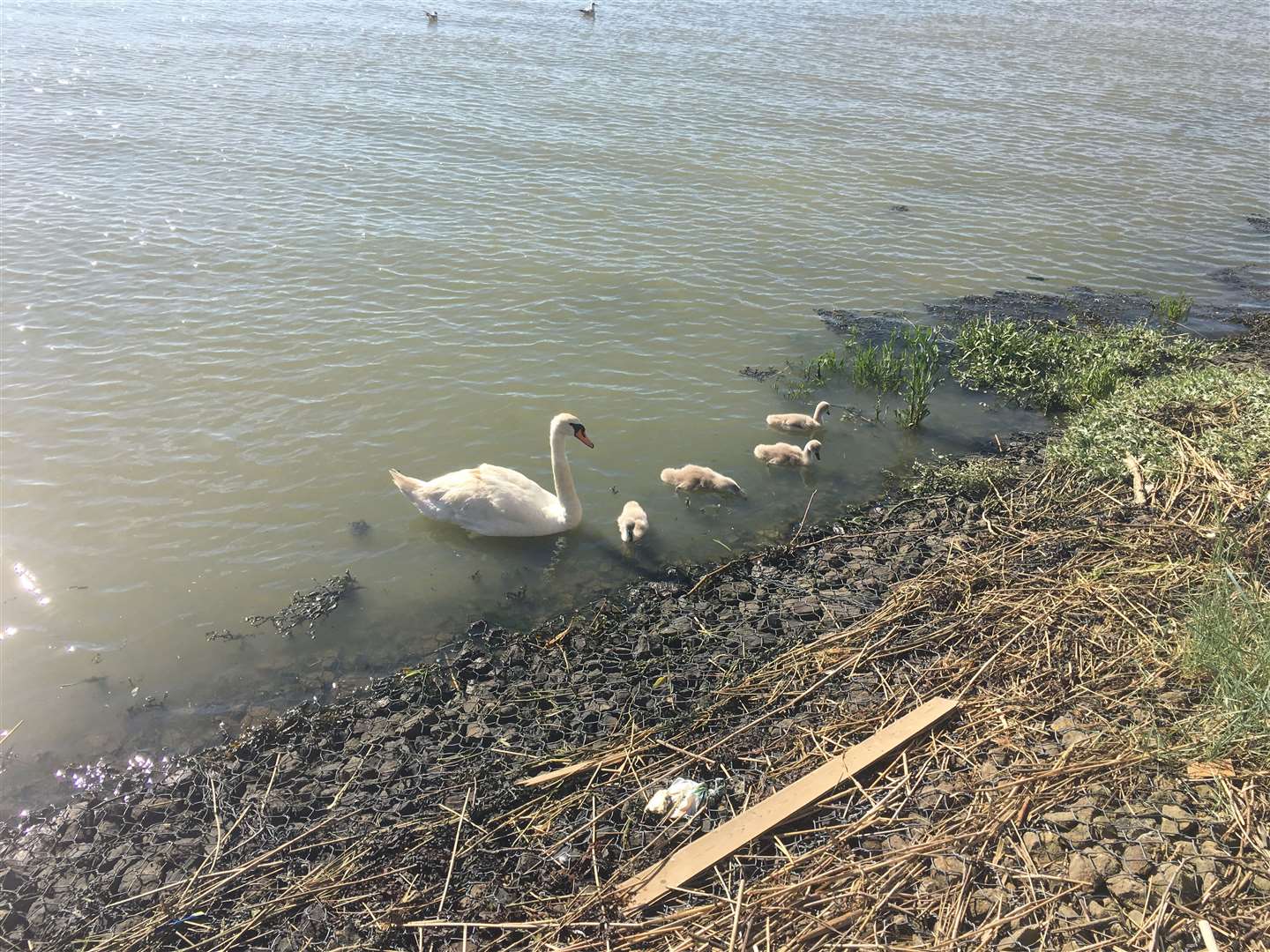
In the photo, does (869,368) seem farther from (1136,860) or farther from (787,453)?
(1136,860)

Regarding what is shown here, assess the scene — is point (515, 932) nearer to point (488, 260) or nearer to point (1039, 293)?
point (488, 260)

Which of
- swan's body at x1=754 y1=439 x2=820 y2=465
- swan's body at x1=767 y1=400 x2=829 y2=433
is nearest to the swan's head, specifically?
swan's body at x1=754 y1=439 x2=820 y2=465

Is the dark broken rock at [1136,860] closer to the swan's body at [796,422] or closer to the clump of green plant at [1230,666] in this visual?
the clump of green plant at [1230,666]

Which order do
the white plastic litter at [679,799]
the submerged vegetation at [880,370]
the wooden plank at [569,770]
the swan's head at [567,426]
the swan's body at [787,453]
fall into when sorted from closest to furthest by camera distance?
the white plastic litter at [679,799] → the wooden plank at [569,770] → the swan's head at [567,426] → the swan's body at [787,453] → the submerged vegetation at [880,370]

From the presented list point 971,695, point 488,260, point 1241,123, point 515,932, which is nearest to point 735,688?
point 971,695

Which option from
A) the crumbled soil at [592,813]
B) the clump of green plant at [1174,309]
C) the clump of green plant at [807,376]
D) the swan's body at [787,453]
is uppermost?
the clump of green plant at [1174,309]

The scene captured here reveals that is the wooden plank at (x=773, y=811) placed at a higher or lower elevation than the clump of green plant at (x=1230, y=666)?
lower

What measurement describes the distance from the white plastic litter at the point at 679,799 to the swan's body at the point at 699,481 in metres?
4.59

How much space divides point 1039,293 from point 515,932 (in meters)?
14.2

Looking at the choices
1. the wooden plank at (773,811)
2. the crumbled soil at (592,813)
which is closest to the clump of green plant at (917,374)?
the crumbled soil at (592,813)

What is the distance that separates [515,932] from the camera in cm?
521

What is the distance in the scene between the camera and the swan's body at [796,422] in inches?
450

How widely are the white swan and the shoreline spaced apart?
4.76 feet

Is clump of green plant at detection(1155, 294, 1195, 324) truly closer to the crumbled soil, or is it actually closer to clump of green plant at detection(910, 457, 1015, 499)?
clump of green plant at detection(910, 457, 1015, 499)
